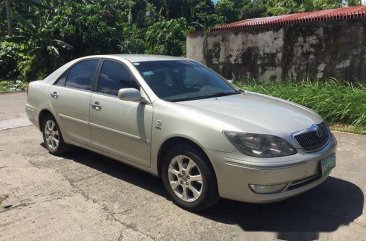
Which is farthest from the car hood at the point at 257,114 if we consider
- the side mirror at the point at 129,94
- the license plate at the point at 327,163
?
the side mirror at the point at 129,94

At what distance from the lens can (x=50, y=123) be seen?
6.29 meters

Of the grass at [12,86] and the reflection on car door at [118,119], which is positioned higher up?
the reflection on car door at [118,119]

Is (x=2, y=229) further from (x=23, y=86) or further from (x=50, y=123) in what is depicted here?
(x=23, y=86)

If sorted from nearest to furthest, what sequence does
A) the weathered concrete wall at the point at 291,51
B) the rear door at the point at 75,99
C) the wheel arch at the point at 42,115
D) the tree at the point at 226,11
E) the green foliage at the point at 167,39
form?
1. the rear door at the point at 75,99
2. the wheel arch at the point at 42,115
3. the weathered concrete wall at the point at 291,51
4. the green foliage at the point at 167,39
5. the tree at the point at 226,11

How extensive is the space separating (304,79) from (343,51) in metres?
1.21

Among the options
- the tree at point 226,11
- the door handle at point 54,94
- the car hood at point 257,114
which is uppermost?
the tree at point 226,11

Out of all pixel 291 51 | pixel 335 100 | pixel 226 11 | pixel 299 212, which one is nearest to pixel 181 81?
pixel 299 212

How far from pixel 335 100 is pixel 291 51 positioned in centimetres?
291

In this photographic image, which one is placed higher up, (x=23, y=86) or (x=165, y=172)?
(x=165, y=172)

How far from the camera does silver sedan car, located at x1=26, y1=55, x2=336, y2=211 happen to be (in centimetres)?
385

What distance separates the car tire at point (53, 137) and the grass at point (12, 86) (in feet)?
34.6

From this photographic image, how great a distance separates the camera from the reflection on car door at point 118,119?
4633mm

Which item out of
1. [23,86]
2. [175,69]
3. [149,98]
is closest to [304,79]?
[175,69]

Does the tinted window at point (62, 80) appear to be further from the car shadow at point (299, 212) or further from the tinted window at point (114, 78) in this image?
the car shadow at point (299, 212)
